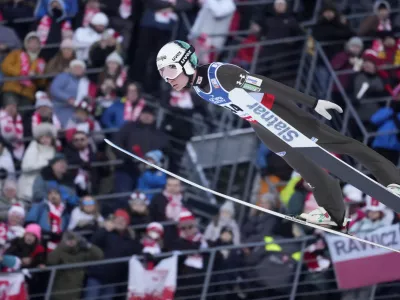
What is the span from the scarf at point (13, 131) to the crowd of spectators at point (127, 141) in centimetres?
1

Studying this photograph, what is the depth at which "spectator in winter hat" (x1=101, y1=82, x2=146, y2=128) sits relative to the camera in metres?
16.1

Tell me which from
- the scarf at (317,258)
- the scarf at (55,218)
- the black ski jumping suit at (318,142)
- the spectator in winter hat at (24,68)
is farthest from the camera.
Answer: the spectator in winter hat at (24,68)

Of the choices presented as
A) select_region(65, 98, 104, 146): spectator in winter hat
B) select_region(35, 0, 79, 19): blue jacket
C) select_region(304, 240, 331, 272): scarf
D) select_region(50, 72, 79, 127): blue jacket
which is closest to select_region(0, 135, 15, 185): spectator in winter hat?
select_region(65, 98, 104, 146): spectator in winter hat

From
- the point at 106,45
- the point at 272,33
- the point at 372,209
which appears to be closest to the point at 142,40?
the point at 106,45

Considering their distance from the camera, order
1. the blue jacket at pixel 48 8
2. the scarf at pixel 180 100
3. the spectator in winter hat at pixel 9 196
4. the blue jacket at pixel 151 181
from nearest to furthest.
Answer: the spectator in winter hat at pixel 9 196, the blue jacket at pixel 151 181, the scarf at pixel 180 100, the blue jacket at pixel 48 8

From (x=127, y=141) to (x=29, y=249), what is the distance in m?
2.10

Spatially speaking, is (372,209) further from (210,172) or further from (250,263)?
(210,172)

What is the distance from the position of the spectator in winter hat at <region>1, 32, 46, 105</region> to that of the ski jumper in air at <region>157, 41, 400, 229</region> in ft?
15.1

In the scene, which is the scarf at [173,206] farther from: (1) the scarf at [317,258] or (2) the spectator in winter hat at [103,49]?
(2) the spectator in winter hat at [103,49]

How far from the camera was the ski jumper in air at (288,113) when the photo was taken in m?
11.9

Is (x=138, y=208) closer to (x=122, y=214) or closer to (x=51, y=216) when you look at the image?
(x=122, y=214)

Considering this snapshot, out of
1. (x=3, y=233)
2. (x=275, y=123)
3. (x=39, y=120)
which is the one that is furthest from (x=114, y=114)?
(x=275, y=123)

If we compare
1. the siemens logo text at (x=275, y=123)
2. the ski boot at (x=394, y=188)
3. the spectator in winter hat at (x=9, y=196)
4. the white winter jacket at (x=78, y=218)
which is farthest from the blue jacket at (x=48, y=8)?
the ski boot at (x=394, y=188)

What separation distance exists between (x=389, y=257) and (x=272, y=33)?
13.2 feet
